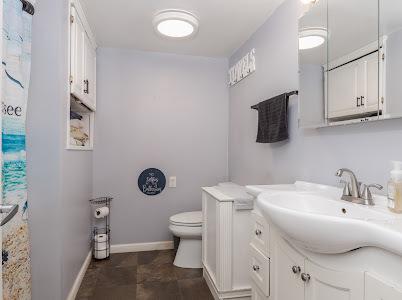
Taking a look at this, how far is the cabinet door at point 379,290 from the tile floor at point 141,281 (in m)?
1.43

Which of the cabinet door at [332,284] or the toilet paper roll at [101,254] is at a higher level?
the cabinet door at [332,284]

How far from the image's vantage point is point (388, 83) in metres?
1.12

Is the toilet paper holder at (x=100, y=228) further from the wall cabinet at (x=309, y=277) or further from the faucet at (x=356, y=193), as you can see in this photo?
the faucet at (x=356, y=193)

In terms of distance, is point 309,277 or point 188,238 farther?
point 188,238

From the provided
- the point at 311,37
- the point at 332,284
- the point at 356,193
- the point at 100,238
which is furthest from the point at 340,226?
the point at 100,238

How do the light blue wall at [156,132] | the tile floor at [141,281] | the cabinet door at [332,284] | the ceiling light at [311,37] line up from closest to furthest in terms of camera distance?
the cabinet door at [332,284], the ceiling light at [311,37], the tile floor at [141,281], the light blue wall at [156,132]

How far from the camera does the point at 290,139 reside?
182cm

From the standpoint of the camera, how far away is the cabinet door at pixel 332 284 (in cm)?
80

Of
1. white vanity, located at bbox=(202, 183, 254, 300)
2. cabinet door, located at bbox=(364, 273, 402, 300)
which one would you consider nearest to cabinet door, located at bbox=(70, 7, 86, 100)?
white vanity, located at bbox=(202, 183, 254, 300)

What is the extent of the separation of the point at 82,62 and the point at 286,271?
2.03 m

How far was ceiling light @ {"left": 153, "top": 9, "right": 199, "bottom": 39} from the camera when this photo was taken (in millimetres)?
1993

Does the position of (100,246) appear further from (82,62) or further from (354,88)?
(354,88)

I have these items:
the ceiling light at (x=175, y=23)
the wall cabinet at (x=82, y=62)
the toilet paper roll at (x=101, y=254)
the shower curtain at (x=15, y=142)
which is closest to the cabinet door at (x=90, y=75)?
the wall cabinet at (x=82, y=62)

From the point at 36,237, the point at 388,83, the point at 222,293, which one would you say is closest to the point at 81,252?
the point at 36,237
